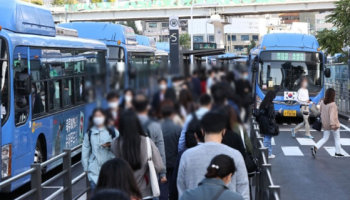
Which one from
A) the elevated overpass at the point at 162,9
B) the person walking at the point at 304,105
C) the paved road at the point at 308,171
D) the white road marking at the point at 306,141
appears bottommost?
the white road marking at the point at 306,141

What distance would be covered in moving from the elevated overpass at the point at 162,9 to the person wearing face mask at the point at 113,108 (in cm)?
6189

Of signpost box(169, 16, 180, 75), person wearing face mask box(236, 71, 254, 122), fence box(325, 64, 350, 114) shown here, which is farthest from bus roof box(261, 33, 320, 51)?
person wearing face mask box(236, 71, 254, 122)

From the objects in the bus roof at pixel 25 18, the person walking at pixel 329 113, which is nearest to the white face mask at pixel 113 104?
the bus roof at pixel 25 18

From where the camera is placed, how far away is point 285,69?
23297mm

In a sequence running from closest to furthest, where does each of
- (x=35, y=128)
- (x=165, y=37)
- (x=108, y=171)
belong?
(x=108, y=171), (x=35, y=128), (x=165, y=37)

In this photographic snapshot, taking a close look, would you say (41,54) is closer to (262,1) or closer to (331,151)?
(331,151)

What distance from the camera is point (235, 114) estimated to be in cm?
410

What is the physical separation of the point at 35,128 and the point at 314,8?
Answer: 55360 millimetres

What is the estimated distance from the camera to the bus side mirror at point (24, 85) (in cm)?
1006

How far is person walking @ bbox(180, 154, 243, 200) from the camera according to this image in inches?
176

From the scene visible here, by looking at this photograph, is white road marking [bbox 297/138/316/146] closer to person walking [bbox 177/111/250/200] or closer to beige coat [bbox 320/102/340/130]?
A: beige coat [bbox 320/102/340/130]

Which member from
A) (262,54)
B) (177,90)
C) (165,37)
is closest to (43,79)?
(177,90)

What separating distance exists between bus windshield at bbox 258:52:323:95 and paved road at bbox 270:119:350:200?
11.0 ft

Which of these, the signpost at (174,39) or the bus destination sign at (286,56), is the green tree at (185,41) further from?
the signpost at (174,39)
